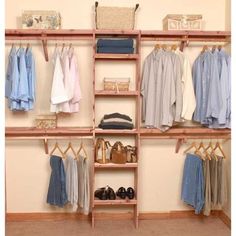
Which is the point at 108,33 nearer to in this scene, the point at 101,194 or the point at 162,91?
the point at 162,91

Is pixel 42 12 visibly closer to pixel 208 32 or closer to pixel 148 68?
pixel 148 68

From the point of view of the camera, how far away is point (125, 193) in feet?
12.3

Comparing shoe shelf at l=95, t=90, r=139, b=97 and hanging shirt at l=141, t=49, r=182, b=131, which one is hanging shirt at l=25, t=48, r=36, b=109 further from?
hanging shirt at l=141, t=49, r=182, b=131

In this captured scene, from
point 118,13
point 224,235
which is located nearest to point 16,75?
point 118,13

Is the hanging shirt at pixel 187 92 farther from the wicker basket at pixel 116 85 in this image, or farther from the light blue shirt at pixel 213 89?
the wicker basket at pixel 116 85

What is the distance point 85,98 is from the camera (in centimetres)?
390

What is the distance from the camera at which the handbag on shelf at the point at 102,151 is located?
12.0 ft

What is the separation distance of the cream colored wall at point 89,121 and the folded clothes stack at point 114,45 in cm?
36

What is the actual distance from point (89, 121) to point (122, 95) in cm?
49

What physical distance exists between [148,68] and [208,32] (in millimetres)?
727

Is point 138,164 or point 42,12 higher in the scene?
point 42,12

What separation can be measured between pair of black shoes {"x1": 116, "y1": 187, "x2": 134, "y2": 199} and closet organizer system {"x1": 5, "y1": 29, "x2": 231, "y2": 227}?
0.23 feet

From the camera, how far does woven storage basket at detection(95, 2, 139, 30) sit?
11.5ft

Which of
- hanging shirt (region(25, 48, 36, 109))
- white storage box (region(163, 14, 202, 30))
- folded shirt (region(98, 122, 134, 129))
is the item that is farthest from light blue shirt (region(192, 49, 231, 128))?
hanging shirt (region(25, 48, 36, 109))
